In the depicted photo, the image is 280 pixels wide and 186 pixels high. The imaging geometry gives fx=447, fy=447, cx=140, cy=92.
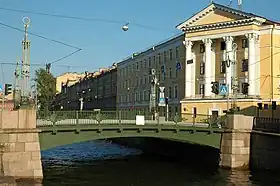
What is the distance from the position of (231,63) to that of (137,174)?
24.4 m

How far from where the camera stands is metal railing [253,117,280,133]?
3364 cm

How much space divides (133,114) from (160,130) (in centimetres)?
230

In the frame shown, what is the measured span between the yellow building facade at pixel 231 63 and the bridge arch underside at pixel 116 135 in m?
18.5

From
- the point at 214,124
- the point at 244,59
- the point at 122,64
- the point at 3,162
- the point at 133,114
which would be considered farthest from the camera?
the point at 122,64

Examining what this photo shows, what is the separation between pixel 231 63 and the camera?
52312mm

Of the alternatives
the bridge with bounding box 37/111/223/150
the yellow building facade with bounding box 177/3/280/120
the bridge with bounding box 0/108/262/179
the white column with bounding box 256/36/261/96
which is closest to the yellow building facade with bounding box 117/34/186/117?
the yellow building facade with bounding box 177/3/280/120

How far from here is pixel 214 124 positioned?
3578 centimetres

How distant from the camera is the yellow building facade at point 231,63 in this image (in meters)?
55.9

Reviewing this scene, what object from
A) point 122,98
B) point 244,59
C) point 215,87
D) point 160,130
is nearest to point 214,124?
point 215,87

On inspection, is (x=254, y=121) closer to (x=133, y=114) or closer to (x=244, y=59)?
(x=133, y=114)

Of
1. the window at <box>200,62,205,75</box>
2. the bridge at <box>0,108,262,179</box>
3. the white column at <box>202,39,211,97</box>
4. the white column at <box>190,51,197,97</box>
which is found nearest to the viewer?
the bridge at <box>0,108,262,179</box>

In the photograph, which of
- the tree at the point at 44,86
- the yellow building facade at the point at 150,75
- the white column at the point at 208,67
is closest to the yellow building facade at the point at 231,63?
the white column at the point at 208,67

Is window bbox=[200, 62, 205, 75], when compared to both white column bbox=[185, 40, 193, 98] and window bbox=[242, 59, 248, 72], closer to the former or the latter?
white column bbox=[185, 40, 193, 98]

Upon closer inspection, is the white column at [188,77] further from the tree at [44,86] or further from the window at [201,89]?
the tree at [44,86]
